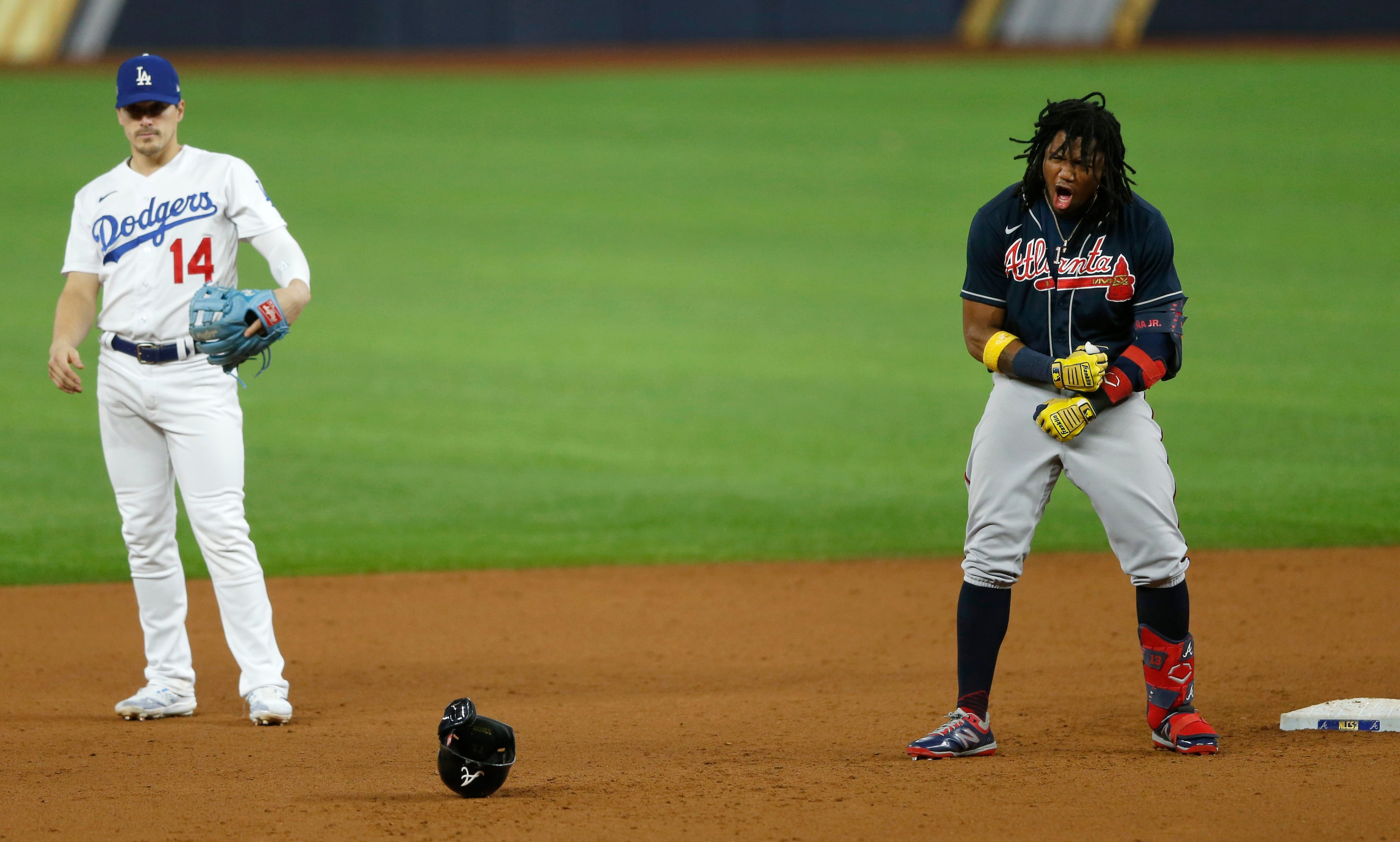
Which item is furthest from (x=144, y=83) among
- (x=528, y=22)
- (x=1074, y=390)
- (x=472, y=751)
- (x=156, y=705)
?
(x=528, y=22)

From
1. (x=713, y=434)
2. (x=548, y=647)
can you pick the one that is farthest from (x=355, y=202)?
(x=548, y=647)

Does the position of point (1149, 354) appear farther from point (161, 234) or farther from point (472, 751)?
point (161, 234)

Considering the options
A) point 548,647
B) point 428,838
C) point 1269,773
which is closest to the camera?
point 428,838

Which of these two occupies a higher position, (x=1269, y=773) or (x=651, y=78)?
(x=651, y=78)

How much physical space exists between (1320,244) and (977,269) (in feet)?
50.5

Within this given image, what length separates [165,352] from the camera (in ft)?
16.9

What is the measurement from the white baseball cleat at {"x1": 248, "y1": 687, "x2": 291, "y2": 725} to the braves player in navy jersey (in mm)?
2162

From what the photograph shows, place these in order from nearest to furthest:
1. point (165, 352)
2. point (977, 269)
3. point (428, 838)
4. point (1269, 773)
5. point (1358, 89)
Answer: point (428, 838) → point (1269, 773) → point (977, 269) → point (165, 352) → point (1358, 89)

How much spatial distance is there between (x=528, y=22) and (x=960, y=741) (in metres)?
27.2

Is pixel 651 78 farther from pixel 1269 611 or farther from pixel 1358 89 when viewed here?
pixel 1269 611

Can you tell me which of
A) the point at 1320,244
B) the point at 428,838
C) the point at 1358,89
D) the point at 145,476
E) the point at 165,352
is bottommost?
the point at 428,838

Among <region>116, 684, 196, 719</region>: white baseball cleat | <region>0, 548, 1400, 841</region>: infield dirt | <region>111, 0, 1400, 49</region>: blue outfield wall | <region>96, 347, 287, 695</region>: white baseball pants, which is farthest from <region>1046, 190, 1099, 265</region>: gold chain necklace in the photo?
<region>111, 0, 1400, 49</region>: blue outfield wall

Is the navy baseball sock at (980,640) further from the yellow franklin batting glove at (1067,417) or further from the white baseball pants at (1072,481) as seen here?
the yellow franklin batting glove at (1067,417)

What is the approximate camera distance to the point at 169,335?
16.9 feet
